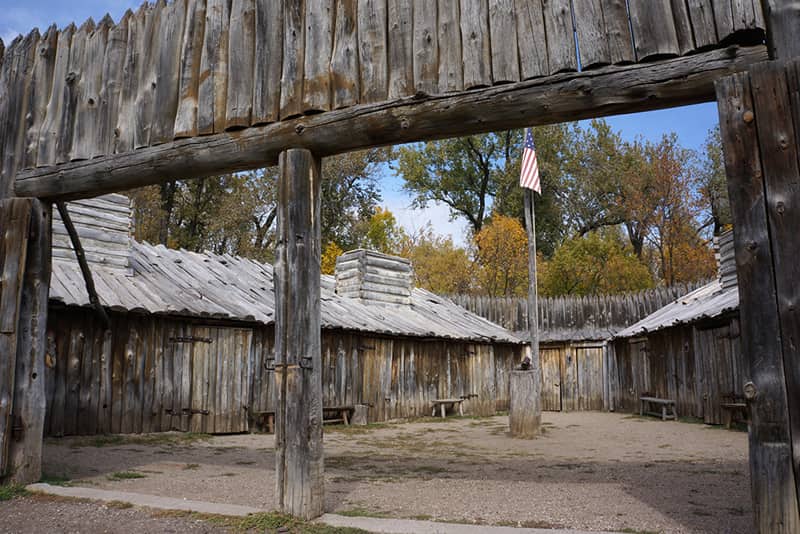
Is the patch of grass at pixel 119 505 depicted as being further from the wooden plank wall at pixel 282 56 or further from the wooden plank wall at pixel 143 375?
the wooden plank wall at pixel 143 375

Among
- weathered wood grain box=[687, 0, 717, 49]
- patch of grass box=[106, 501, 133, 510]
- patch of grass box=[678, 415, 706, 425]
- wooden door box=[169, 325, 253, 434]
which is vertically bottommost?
patch of grass box=[678, 415, 706, 425]

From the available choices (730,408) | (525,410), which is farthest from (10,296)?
(730,408)

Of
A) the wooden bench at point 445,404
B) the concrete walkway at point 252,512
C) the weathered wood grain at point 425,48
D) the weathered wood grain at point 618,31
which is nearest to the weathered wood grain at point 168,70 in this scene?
the weathered wood grain at point 425,48

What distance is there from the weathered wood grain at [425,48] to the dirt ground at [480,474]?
11.7ft

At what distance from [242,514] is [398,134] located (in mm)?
3329

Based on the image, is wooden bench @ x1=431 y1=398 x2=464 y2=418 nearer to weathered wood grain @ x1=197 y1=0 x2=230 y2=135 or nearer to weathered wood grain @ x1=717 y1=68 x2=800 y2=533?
weathered wood grain @ x1=197 y1=0 x2=230 y2=135

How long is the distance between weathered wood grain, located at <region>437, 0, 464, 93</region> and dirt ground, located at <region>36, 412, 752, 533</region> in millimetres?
3531

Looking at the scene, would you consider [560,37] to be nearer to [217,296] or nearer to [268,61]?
[268,61]

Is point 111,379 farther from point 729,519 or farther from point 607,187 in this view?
point 607,187

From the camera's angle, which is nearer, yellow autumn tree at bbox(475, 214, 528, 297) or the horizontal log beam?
the horizontal log beam

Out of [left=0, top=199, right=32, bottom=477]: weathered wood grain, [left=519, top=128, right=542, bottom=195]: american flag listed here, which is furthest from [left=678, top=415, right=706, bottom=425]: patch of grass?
[left=0, top=199, right=32, bottom=477]: weathered wood grain

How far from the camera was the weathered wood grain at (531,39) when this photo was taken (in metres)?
5.09

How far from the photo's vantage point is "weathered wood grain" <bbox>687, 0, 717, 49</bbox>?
15.2 feet

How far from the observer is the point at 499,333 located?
2323 centimetres
